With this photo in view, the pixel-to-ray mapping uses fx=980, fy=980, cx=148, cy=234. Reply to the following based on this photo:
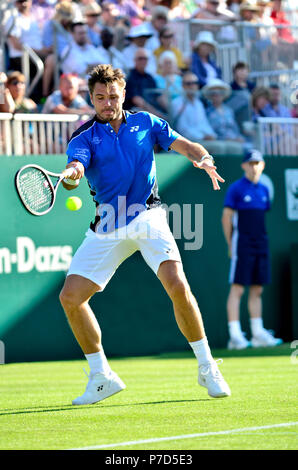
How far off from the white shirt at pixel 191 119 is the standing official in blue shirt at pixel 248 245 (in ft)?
2.97

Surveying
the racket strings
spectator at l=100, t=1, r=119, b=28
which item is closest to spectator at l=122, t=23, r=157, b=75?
spectator at l=100, t=1, r=119, b=28

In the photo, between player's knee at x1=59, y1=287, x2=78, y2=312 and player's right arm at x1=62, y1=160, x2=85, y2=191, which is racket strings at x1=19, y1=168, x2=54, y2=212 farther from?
player's knee at x1=59, y1=287, x2=78, y2=312

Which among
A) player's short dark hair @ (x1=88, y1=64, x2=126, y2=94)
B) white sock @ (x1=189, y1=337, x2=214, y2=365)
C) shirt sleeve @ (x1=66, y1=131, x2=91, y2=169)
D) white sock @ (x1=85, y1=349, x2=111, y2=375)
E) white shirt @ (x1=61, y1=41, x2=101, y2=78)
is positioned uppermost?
white shirt @ (x1=61, y1=41, x2=101, y2=78)

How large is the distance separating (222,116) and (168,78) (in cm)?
97

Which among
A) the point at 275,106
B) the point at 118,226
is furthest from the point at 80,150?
the point at 275,106

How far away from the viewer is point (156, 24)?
49.6ft

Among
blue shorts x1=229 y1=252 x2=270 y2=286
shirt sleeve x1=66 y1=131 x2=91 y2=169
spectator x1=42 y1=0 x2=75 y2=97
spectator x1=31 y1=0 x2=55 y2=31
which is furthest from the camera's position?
spectator x1=31 y1=0 x2=55 y2=31

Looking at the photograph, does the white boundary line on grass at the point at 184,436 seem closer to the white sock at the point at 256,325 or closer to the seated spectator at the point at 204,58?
the white sock at the point at 256,325

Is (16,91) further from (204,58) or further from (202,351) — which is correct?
(202,351)

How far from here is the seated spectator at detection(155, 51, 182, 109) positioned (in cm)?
1333

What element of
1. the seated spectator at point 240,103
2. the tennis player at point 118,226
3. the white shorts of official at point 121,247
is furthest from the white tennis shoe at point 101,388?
the seated spectator at point 240,103

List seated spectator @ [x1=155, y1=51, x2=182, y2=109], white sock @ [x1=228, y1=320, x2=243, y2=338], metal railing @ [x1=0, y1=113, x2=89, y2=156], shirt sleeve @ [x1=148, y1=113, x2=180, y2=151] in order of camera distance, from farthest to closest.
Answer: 1. seated spectator @ [x1=155, y1=51, x2=182, y2=109]
2. white sock @ [x1=228, y1=320, x2=243, y2=338]
3. metal railing @ [x1=0, y1=113, x2=89, y2=156]
4. shirt sleeve @ [x1=148, y1=113, x2=180, y2=151]

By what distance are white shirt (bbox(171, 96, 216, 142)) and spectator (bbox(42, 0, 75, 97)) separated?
5.71 ft
